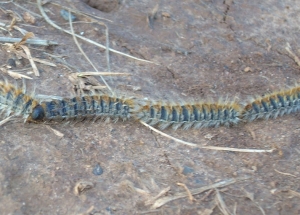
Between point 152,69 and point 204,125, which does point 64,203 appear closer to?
point 204,125

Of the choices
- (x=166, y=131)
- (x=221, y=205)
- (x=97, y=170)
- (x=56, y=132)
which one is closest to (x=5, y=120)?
(x=56, y=132)

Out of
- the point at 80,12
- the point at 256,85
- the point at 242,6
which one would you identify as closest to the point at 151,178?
the point at 256,85

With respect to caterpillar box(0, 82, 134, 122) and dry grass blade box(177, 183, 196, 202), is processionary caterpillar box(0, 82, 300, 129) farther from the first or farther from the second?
dry grass blade box(177, 183, 196, 202)

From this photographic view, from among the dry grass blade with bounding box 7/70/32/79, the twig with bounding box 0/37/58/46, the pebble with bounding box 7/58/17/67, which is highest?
the twig with bounding box 0/37/58/46

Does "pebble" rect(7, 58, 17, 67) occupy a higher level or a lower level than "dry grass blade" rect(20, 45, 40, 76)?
lower

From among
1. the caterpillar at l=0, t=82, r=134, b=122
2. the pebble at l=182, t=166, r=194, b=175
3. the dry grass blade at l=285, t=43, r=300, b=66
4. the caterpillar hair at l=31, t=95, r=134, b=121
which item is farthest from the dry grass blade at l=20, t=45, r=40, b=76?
the dry grass blade at l=285, t=43, r=300, b=66

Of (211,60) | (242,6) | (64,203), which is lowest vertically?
(64,203)
